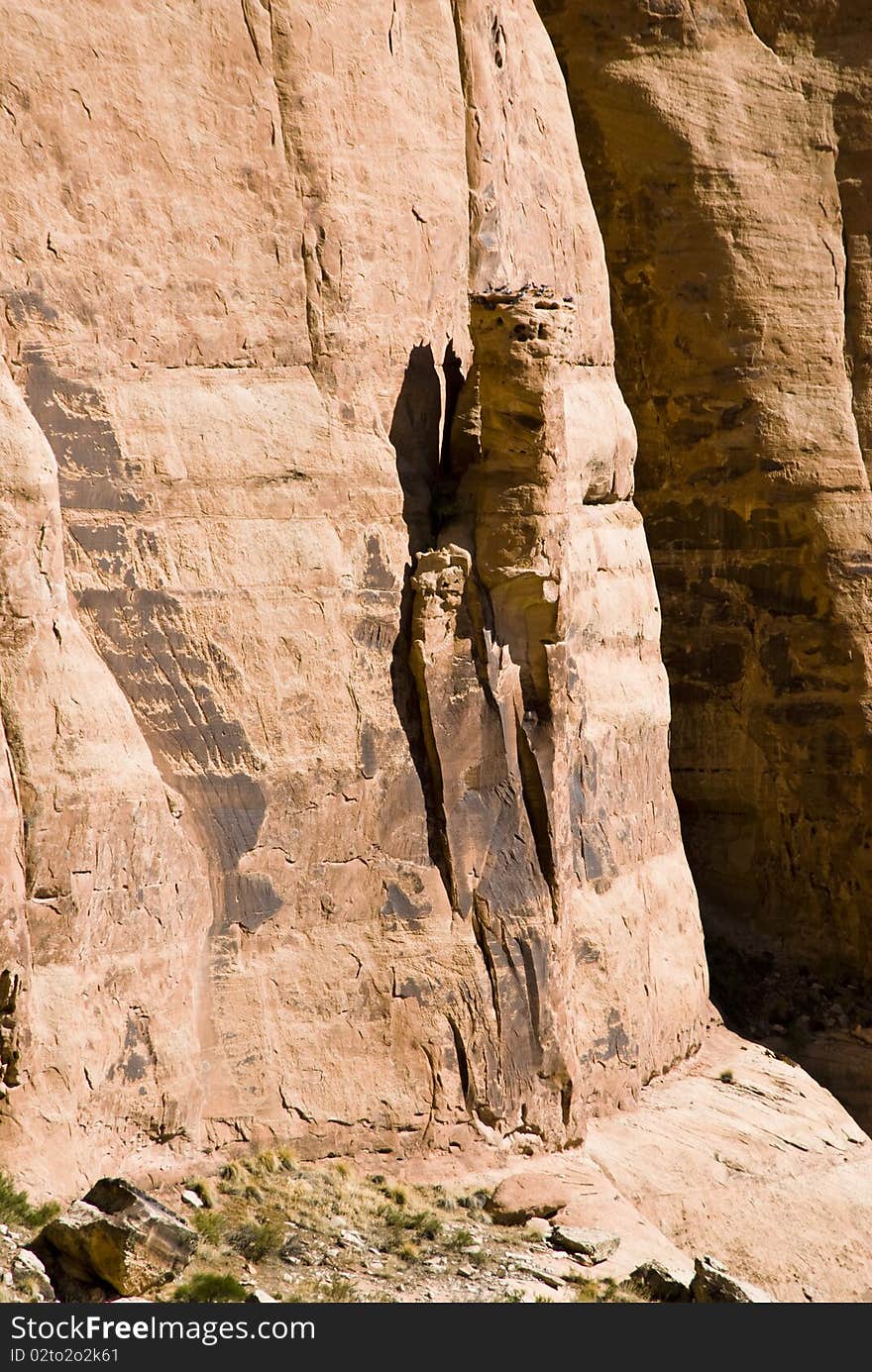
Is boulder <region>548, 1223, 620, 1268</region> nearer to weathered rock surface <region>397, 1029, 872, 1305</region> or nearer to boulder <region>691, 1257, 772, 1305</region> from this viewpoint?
weathered rock surface <region>397, 1029, 872, 1305</region>

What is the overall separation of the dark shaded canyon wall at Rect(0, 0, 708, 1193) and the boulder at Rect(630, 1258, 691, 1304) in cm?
165

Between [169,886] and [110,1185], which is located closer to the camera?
[110,1185]

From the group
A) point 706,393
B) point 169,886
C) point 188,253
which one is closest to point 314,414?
point 188,253

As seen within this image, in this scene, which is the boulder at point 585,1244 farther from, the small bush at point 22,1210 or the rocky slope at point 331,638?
the small bush at point 22,1210

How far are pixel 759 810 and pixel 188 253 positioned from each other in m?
8.98

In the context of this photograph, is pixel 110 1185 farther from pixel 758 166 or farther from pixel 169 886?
pixel 758 166

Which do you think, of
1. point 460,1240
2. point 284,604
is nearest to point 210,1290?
point 460,1240

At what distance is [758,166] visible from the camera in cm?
1808

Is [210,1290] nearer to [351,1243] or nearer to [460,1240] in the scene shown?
[351,1243]

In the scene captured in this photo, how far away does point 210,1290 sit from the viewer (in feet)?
29.0

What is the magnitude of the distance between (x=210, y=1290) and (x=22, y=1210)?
0.97 meters

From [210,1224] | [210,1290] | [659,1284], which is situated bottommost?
[659,1284]

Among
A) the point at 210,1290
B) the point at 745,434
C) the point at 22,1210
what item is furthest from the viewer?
the point at 745,434

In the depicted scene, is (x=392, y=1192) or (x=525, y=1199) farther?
(x=525, y=1199)
